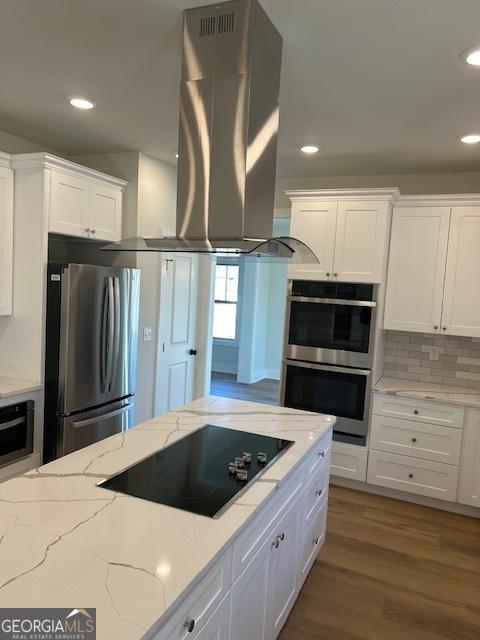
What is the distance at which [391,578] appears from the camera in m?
2.71

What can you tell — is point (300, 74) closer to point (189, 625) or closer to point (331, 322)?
point (331, 322)

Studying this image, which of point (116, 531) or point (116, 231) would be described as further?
point (116, 231)

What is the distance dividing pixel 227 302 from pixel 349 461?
4.67 meters

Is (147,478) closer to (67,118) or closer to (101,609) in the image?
(101,609)

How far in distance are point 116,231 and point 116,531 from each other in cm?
284

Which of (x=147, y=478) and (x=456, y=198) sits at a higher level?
(x=456, y=198)

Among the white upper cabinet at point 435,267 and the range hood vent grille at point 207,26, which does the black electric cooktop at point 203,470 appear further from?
the white upper cabinet at point 435,267

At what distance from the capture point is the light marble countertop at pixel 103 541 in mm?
1071

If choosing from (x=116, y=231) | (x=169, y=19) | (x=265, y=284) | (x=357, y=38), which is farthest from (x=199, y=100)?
(x=265, y=284)

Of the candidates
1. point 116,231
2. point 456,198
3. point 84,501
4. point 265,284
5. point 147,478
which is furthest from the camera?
point 265,284

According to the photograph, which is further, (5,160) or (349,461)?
(349,461)

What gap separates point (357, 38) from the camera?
1.95 m

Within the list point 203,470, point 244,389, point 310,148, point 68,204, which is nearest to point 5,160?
point 68,204

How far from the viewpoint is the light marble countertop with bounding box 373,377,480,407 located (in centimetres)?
348
